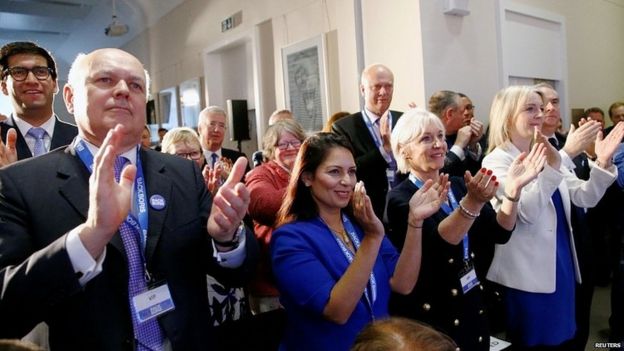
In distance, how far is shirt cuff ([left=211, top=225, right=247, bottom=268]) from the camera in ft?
3.64

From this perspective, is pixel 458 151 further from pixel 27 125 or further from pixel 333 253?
pixel 27 125

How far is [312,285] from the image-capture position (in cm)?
132

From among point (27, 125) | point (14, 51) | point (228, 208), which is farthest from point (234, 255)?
point (14, 51)

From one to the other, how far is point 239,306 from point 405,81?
2.34 m

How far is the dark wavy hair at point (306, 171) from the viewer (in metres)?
1.57

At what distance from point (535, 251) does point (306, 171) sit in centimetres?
112

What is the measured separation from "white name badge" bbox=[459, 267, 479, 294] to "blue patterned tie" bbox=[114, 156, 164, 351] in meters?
1.08

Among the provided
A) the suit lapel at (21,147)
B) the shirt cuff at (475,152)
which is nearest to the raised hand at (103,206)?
the suit lapel at (21,147)

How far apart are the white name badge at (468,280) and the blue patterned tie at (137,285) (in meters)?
1.08

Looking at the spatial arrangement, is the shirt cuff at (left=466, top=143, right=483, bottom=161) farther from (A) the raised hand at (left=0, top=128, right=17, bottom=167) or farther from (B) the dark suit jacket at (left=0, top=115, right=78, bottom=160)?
(A) the raised hand at (left=0, top=128, right=17, bottom=167)

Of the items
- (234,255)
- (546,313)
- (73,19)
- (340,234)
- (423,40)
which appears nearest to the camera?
(234,255)

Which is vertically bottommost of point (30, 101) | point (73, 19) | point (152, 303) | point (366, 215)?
point (152, 303)

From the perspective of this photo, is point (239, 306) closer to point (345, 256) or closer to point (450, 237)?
point (345, 256)

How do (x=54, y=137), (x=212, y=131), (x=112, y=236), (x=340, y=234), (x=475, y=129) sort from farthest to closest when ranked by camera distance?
(x=212, y=131)
(x=475, y=129)
(x=54, y=137)
(x=340, y=234)
(x=112, y=236)
